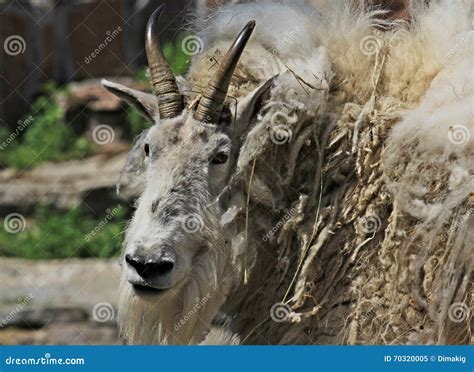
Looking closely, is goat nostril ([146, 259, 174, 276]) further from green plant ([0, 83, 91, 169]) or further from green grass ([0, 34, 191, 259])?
green plant ([0, 83, 91, 169])

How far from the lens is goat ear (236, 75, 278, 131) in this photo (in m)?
4.93

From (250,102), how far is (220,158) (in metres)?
0.33

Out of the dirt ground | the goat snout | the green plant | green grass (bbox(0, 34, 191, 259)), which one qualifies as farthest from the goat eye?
the green plant

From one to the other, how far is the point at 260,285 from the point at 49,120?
638cm

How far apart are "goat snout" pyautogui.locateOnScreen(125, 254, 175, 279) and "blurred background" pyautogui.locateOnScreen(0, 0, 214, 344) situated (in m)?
3.93

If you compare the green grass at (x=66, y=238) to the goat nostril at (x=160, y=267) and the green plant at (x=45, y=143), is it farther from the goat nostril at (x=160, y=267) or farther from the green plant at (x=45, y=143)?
the goat nostril at (x=160, y=267)

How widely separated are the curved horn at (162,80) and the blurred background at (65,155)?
3033mm

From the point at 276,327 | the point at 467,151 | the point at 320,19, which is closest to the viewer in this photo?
the point at 467,151

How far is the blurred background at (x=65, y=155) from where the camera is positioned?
29.1ft

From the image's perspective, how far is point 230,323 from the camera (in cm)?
526

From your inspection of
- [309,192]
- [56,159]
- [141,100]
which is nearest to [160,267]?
[309,192]

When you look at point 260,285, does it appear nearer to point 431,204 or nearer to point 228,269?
point 228,269

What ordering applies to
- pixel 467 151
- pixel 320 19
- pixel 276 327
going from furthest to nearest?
pixel 320 19
pixel 276 327
pixel 467 151

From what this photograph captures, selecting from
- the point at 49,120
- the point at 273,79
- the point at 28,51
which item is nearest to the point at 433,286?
the point at 273,79
